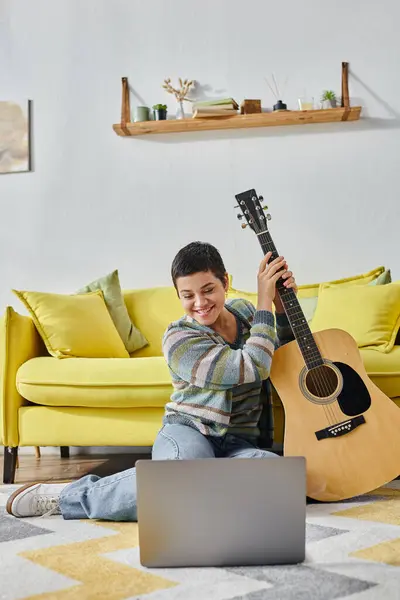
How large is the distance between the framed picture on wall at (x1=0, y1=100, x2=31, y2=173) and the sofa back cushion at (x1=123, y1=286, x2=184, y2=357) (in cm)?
102

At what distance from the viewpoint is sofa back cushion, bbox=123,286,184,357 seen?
3359mm

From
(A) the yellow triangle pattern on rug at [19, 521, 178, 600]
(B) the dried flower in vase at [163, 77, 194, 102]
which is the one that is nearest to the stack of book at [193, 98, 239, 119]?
(B) the dried flower in vase at [163, 77, 194, 102]

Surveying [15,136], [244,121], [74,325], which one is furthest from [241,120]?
[74,325]

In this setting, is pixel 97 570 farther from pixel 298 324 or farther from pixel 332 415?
pixel 298 324

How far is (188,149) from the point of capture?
3834 millimetres

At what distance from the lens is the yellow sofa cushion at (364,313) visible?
9.35ft

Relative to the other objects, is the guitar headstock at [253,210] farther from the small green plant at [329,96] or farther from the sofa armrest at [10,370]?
the small green plant at [329,96]

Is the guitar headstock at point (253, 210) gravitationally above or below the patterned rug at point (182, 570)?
above

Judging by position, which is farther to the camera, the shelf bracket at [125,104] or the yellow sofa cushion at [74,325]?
the shelf bracket at [125,104]

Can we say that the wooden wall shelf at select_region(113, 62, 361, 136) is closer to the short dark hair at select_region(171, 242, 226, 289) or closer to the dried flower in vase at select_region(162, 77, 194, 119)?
the dried flower in vase at select_region(162, 77, 194, 119)

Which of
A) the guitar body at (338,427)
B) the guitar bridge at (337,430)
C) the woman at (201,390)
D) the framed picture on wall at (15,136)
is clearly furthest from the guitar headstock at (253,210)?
the framed picture on wall at (15,136)

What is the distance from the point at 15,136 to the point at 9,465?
1.88m

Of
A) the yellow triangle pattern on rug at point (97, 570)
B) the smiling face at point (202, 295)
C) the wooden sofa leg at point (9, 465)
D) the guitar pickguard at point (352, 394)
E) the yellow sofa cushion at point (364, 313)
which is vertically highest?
the smiling face at point (202, 295)

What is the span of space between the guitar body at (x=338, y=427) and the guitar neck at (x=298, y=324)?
0.03 m
